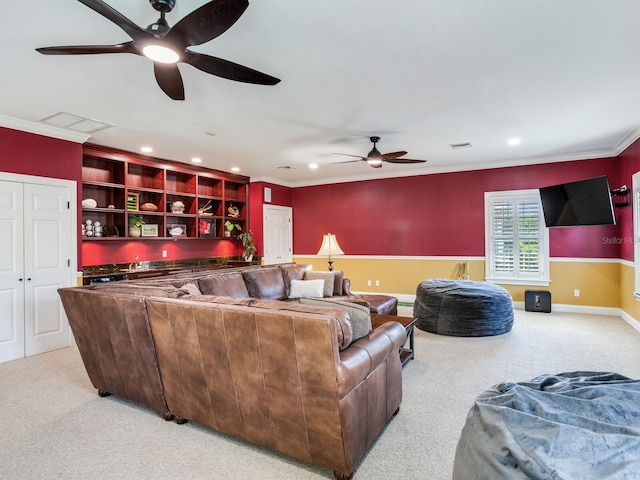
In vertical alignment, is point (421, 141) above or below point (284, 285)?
above

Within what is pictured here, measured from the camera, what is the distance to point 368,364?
6.58 ft

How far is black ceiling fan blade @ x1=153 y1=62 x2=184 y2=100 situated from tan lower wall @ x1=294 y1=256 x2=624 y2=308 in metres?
5.56

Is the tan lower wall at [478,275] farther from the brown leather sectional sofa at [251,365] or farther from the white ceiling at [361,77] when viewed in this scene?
the brown leather sectional sofa at [251,365]

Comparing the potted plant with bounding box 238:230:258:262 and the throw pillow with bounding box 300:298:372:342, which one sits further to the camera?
the potted plant with bounding box 238:230:258:262

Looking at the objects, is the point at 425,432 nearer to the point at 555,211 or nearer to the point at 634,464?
the point at 634,464

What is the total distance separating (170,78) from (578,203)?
5.51 meters

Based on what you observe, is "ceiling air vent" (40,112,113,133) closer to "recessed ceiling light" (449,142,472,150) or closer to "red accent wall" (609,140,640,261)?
"recessed ceiling light" (449,142,472,150)

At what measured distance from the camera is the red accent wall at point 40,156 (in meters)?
3.86

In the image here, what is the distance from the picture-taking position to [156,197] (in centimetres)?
600

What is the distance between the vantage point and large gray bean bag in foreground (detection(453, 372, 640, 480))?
92cm

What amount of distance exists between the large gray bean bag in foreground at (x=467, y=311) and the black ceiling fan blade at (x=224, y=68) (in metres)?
3.60

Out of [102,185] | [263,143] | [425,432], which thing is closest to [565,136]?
[263,143]

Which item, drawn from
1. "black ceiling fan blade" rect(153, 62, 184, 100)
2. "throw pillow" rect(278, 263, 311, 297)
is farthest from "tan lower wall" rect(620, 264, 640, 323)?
"black ceiling fan blade" rect(153, 62, 184, 100)

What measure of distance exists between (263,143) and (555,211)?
14.9ft
